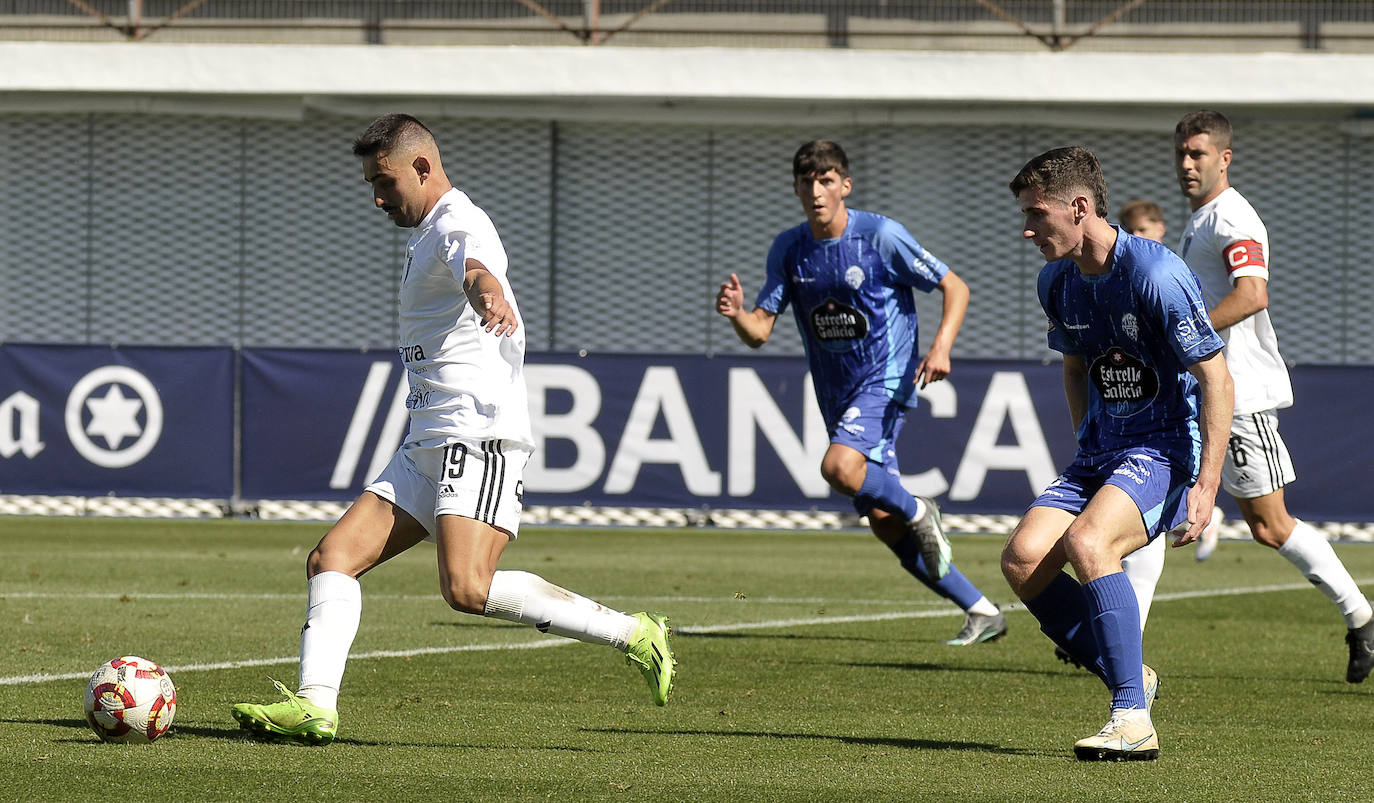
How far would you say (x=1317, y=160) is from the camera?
19.5 m

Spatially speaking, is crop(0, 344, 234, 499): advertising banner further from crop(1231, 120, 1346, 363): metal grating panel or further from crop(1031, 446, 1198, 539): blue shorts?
crop(1231, 120, 1346, 363): metal grating panel

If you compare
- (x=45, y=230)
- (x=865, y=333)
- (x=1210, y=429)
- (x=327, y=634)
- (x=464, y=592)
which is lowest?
(x=327, y=634)

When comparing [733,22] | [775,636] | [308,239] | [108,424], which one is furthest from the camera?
[733,22]

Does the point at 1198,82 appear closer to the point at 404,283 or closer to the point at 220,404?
the point at 220,404

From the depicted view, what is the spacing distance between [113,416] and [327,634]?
1075cm

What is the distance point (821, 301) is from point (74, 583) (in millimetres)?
4534

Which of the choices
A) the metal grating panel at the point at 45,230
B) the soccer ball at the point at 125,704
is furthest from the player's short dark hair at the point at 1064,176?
the metal grating panel at the point at 45,230

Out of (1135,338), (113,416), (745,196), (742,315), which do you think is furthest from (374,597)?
(745,196)

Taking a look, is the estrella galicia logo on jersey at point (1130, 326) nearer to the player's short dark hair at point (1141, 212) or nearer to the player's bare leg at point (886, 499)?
the player's bare leg at point (886, 499)

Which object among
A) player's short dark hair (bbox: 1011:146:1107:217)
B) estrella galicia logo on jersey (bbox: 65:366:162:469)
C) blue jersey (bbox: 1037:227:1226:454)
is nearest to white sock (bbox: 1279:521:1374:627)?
blue jersey (bbox: 1037:227:1226:454)

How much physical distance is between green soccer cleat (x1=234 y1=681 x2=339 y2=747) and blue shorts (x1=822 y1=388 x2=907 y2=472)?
3815 mm

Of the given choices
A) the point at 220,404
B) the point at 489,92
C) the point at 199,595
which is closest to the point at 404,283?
the point at 199,595

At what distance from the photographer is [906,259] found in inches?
338

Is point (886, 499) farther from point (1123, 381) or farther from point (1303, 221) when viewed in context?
point (1303, 221)
